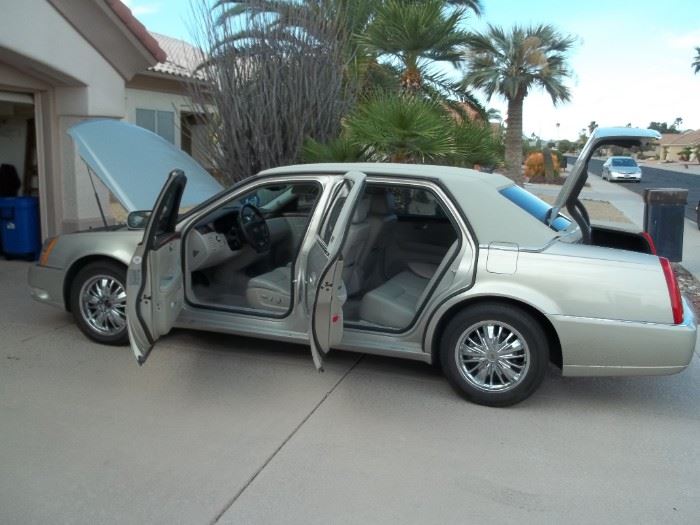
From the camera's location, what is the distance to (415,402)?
4910 mm

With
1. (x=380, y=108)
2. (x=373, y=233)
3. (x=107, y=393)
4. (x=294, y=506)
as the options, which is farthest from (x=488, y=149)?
(x=294, y=506)

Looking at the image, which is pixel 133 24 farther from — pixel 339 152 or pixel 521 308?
pixel 521 308

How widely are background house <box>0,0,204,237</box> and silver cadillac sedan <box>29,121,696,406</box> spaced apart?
288 centimetres

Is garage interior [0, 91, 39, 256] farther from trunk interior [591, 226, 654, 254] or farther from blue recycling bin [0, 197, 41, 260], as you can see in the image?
trunk interior [591, 226, 654, 254]

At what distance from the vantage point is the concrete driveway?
11.6ft

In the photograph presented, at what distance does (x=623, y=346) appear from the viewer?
4504mm

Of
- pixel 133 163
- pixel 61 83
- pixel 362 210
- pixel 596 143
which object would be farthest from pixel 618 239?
pixel 61 83

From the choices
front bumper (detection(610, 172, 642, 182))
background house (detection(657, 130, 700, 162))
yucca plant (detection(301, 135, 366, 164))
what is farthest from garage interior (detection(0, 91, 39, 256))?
background house (detection(657, 130, 700, 162))

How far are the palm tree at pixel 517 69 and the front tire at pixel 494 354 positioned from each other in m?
21.4

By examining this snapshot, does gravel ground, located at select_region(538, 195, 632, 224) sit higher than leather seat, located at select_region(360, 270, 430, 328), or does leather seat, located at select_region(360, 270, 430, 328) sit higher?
gravel ground, located at select_region(538, 195, 632, 224)

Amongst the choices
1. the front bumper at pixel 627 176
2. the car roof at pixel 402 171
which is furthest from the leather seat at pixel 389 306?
the front bumper at pixel 627 176

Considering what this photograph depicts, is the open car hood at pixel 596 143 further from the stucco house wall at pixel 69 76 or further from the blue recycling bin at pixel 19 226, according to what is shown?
the blue recycling bin at pixel 19 226

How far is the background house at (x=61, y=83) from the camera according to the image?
8414 millimetres

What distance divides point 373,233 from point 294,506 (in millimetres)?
2704
